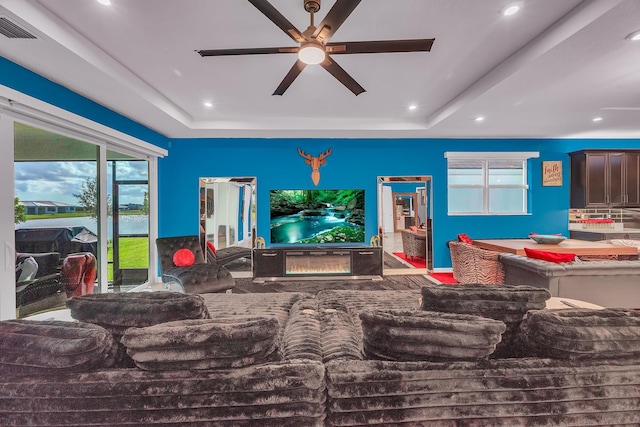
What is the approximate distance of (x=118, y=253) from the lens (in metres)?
4.54

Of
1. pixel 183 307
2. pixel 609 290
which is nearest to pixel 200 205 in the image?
pixel 183 307

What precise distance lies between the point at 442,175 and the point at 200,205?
4.48m

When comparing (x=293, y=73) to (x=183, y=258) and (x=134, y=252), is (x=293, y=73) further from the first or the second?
(x=134, y=252)

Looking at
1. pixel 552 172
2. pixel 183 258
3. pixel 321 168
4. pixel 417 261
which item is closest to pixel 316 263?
pixel 321 168

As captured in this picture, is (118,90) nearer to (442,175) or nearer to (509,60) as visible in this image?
(509,60)

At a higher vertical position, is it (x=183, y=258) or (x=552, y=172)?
(x=552, y=172)

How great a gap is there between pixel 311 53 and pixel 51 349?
6.60 ft

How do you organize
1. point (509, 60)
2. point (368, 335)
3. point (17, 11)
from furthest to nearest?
point (509, 60) < point (17, 11) < point (368, 335)

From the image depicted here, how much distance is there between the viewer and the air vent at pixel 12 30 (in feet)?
6.60

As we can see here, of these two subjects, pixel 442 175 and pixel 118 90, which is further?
pixel 442 175

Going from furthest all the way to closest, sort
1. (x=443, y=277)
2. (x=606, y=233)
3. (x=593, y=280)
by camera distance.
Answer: (x=443, y=277) < (x=606, y=233) < (x=593, y=280)

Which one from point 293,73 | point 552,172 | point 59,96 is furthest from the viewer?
point 552,172

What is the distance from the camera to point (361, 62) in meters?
2.88

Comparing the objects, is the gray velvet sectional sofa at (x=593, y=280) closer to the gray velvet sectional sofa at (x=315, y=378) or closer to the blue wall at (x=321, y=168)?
the gray velvet sectional sofa at (x=315, y=378)
